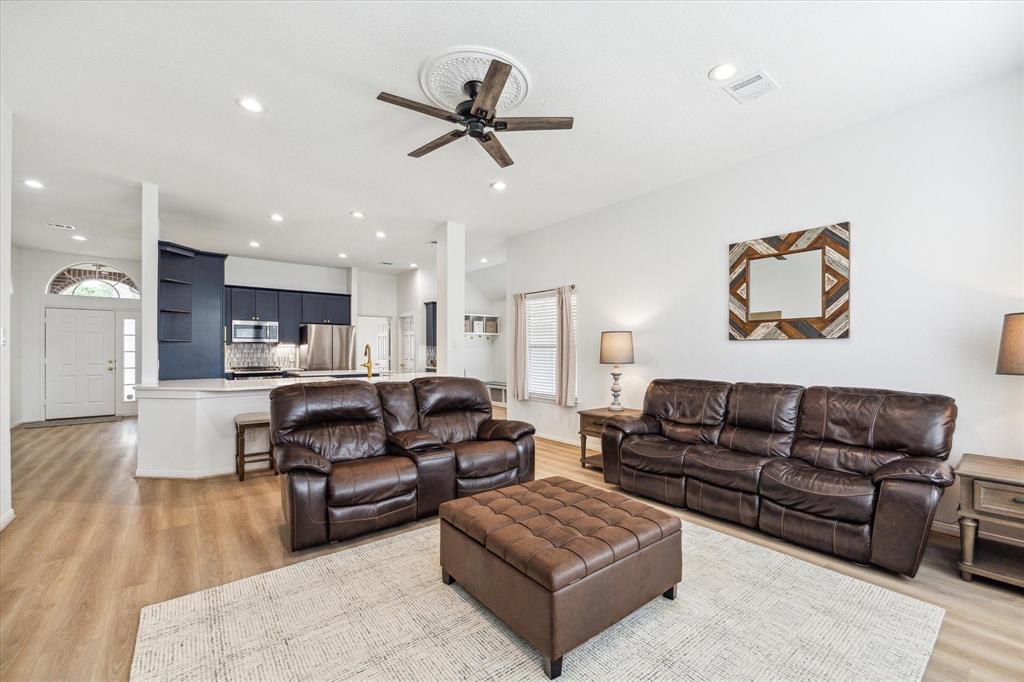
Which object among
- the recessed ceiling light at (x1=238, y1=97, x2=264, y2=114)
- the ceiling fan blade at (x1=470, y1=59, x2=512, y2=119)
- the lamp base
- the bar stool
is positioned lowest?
→ the bar stool

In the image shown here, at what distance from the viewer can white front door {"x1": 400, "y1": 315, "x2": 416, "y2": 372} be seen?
29.7 ft

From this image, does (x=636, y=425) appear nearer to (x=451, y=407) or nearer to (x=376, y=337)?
(x=451, y=407)

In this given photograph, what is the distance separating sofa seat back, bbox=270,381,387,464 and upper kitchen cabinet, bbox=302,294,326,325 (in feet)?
17.2

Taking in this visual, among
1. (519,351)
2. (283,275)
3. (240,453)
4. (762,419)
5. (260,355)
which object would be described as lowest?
(240,453)

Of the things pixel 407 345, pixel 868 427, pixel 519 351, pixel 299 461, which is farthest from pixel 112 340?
pixel 868 427

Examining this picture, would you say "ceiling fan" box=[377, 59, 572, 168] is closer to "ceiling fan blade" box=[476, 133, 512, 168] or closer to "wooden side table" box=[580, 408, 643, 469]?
"ceiling fan blade" box=[476, 133, 512, 168]

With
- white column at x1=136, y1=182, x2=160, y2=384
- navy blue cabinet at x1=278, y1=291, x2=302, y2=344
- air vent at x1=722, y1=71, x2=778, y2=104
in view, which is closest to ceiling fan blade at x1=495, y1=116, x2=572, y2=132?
air vent at x1=722, y1=71, x2=778, y2=104

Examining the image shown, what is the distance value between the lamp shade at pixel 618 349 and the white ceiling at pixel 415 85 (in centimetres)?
158

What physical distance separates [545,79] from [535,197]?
2.15 metres

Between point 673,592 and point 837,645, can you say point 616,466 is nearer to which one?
point 673,592

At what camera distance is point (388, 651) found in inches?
A: 71.8

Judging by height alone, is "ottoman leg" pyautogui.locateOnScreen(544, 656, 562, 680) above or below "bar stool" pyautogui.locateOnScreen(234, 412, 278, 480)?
below

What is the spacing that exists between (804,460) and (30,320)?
34.8ft

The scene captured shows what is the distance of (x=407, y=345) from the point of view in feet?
30.4
